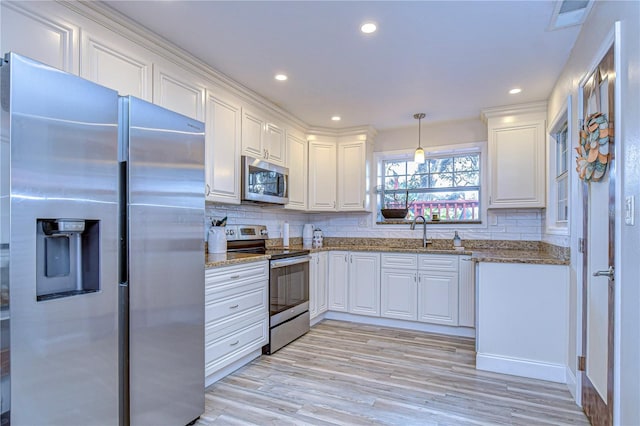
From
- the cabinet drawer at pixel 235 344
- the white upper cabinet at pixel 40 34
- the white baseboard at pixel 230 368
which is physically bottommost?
the white baseboard at pixel 230 368

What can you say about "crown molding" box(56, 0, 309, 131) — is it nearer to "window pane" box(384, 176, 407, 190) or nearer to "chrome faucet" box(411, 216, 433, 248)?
"window pane" box(384, 176, 407, 190)

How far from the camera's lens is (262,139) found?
352 cm

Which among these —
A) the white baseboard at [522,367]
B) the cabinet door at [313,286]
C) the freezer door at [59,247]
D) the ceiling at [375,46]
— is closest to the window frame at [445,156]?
the ceiling at [375,46]

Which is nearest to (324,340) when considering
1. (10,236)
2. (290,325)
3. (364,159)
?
(290,325)

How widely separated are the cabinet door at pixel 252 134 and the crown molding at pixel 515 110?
2437mm

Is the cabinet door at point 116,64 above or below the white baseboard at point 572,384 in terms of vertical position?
above

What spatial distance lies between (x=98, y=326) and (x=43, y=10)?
1.59m

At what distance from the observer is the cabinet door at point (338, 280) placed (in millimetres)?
4180

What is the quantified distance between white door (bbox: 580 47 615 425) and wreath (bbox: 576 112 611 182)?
2 cm

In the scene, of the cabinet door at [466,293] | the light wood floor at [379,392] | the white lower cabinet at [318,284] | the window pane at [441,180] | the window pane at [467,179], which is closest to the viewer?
the light wood floor at [379,392]

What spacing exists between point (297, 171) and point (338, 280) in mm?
1430

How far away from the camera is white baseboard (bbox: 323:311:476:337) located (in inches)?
145

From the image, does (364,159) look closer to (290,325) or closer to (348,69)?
(348,69)

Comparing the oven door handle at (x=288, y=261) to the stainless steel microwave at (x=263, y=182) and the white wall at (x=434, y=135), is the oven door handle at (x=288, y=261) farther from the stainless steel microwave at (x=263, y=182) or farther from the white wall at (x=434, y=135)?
the white wall at (x=434, y=135)
